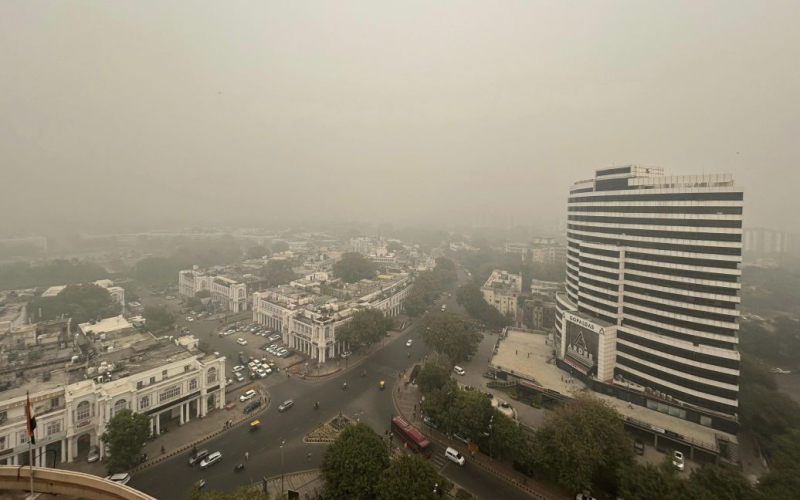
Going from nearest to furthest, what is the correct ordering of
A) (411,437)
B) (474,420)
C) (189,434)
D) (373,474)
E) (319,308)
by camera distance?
1. (373,474)
2. (474,420)
3. (411,437)
4. (189,434)
5. (319,308)

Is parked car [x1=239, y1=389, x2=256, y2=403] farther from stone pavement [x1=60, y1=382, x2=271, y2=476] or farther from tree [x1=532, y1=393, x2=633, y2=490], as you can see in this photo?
tree [x1=532, y1=393, x2=633, y2=490]

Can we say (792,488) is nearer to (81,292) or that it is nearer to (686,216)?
(686,216)

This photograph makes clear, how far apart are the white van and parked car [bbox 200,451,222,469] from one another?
21.9 metres

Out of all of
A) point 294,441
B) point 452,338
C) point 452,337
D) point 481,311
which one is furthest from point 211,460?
point 481,311

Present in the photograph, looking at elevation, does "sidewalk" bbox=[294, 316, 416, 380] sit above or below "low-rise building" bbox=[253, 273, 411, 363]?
below

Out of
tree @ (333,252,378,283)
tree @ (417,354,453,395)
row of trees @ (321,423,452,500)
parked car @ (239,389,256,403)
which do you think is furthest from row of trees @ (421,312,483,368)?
tree @ (333,252,378,283)

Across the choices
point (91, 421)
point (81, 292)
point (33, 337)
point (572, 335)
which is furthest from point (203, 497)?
point (81, 292)

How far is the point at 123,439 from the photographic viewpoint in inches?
1198

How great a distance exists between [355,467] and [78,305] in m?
82.6

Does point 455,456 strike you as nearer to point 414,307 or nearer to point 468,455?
point 468,455

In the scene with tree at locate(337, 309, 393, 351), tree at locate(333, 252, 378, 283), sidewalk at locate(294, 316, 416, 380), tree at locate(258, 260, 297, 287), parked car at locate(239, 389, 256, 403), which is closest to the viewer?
parked car at locate(239, 389, 256, 403)

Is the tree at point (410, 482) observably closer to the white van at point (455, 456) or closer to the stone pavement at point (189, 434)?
the white van at point (455, 456)

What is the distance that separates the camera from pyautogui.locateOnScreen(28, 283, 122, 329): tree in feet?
238

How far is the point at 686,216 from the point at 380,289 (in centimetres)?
5736
